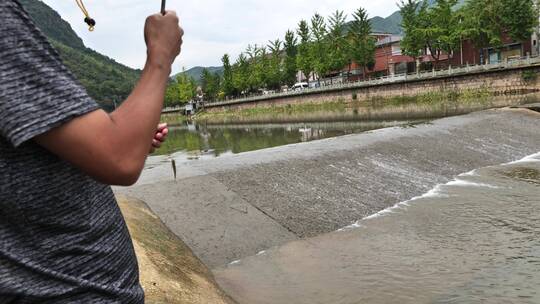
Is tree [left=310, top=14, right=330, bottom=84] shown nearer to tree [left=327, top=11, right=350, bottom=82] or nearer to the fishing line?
tree [left=327, top=11, right=350, bottom=82]

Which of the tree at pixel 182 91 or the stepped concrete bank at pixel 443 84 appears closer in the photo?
the stepped concrete bank at pixel 443 84

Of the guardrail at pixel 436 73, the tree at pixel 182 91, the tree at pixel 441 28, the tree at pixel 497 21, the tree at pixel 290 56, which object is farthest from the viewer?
the tree at pixel 182 91

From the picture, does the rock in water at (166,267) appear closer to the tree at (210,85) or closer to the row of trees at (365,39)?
the row of trees at (365,39)

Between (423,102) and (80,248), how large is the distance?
1669 inches

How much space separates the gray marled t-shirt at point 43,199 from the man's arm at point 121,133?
0.04 meters

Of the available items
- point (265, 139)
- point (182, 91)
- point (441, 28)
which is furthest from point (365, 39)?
point (182, 91)

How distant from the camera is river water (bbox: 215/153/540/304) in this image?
5461 mm

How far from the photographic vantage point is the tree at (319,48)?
5978 cm

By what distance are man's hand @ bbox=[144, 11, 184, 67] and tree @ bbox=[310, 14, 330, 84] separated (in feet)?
195

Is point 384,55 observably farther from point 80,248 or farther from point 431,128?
point 80,248

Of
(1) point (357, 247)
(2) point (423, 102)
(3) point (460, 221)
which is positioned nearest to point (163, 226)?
(1) point (357, 247)

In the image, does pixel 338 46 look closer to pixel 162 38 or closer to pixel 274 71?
pixel 274 71

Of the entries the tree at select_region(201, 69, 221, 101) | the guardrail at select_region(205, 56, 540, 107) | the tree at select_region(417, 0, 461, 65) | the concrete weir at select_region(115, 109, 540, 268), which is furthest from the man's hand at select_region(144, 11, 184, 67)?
the tree at select_region(201, 69, 221, 101)

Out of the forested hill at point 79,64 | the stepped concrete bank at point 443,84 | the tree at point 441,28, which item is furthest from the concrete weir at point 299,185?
the tree at point 441,28
